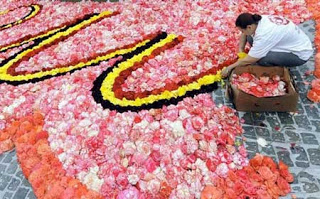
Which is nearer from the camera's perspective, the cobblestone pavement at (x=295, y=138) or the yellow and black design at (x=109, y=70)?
the cobblestone pavement at (x=295, y=138)

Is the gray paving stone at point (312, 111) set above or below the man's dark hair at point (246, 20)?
below

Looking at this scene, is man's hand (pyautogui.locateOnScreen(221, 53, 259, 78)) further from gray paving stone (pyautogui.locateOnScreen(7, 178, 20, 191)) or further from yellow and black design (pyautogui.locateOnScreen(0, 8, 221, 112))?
gray paving stone (pyautogui.locateOnScreen(7, 178, 20, 191))

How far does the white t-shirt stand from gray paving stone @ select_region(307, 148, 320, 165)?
1.35 meters

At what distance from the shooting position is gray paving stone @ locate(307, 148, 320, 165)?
4200 mm

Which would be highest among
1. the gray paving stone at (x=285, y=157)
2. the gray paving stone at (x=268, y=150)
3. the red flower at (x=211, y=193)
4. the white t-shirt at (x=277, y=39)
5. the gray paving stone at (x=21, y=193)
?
the white t-shirt at (x=277, y=39)

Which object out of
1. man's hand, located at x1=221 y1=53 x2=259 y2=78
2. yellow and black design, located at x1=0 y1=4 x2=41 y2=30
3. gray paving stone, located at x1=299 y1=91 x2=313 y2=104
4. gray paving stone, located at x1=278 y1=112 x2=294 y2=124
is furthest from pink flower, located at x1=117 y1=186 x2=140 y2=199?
yellow and black design, located at x1=0 y1=4 x2=41 y2=30

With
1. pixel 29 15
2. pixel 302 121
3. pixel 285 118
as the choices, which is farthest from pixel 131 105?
pixel 29 15

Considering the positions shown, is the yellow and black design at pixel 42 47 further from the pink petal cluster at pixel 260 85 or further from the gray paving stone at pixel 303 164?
the gray paving stone at pixel 303 164

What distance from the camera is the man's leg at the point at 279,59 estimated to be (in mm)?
5047

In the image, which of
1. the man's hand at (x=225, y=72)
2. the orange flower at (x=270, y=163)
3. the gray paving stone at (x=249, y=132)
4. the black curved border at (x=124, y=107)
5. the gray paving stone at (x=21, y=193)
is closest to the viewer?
the orange flower at (x=270, y=163)

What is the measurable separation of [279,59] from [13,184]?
370 cm

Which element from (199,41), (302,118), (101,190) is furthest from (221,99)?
(101,190)

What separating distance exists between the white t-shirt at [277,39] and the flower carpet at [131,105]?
642mm

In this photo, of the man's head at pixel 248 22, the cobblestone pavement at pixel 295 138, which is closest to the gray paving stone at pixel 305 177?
the cobblestone pavement at pixel 295 138
